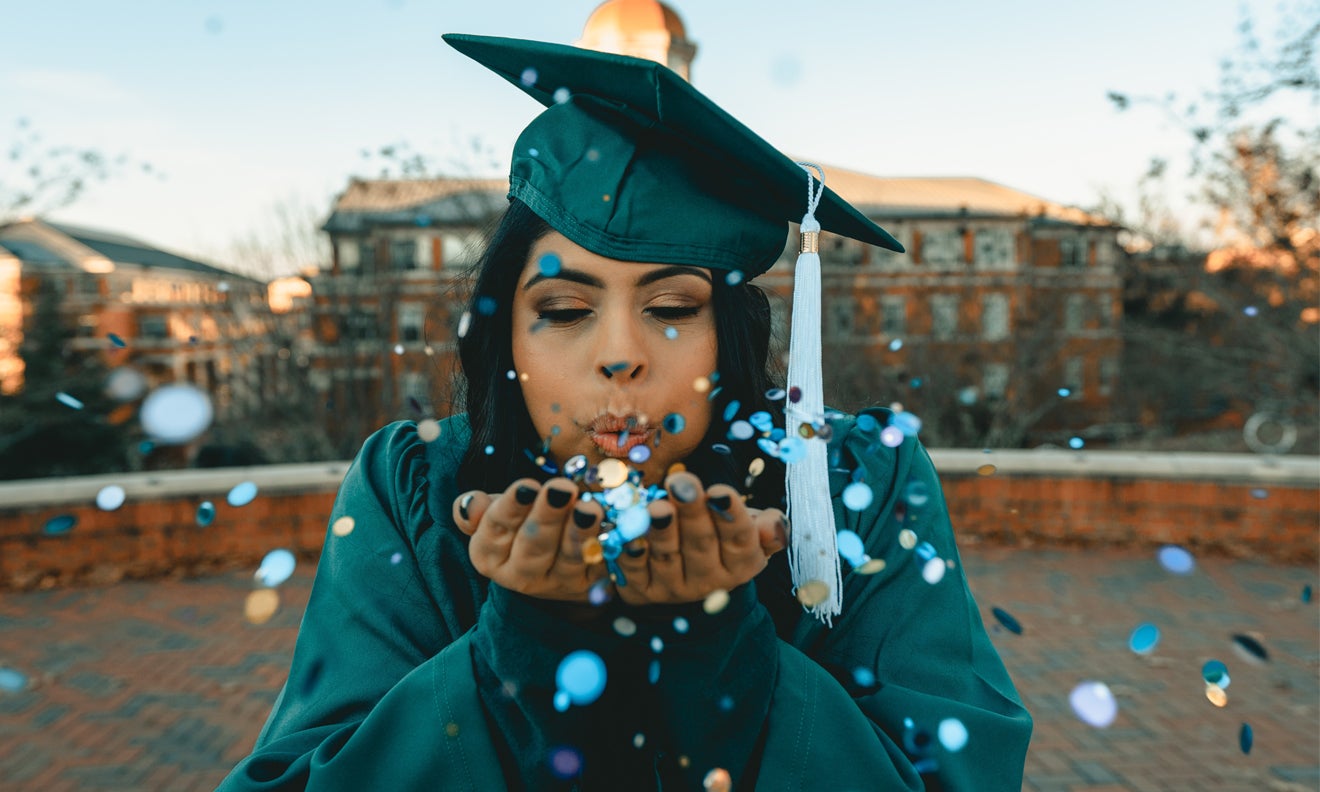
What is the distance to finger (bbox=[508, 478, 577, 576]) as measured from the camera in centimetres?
94

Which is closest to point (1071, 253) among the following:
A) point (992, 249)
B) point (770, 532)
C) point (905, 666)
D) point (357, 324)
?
point (992, 249)

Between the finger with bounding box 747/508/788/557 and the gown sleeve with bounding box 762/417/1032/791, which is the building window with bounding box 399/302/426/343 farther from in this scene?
the finger with bounding box 747/508/788/557

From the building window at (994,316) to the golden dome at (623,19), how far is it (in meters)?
8.53

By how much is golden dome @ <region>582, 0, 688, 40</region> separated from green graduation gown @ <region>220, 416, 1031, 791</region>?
275 inches

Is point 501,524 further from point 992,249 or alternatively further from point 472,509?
point 992,249

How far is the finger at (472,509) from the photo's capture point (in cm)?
104

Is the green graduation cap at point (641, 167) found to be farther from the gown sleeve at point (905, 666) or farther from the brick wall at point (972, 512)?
the brick wall at point (972, 512)

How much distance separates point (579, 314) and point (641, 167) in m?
0.29

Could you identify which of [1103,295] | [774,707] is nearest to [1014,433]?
[1103,295]

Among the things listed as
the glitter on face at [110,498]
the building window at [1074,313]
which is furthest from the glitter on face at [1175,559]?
the building window at [1074,313]

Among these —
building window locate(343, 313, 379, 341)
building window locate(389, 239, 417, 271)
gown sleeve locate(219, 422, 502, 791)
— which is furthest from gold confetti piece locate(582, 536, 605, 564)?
building window locate(343, 313, 379, 341)

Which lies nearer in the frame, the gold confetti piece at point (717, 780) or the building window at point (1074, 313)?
the gold confetti piece at point (717, 780)

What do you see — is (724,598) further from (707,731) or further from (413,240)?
(413,240)

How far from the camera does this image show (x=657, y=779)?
1.25 meters
